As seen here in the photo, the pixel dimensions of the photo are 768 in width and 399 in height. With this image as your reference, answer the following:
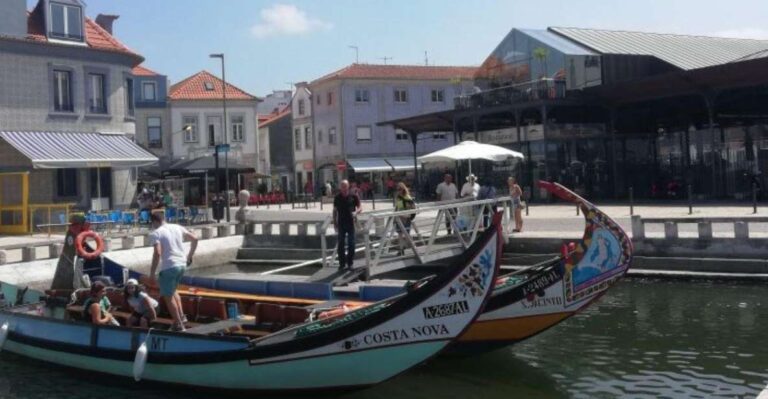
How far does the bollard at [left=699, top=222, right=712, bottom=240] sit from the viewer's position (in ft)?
60.8

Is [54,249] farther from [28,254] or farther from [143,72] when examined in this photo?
[143,72]

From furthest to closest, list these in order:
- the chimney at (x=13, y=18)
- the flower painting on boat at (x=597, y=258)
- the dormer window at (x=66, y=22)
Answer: the dormer window at (x=66, y=22) < the chimney at (x=13, y=18) < the flower painting on boat at (x=597, y=258)

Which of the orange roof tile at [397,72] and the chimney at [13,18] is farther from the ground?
the orange roof tile at [397,72]

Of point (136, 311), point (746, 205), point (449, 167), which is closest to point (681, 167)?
point (746, 205)

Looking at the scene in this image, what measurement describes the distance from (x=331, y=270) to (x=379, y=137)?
4789 cm

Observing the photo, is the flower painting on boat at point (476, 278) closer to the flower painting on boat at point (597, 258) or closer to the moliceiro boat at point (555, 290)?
the moliceiro boat at point (555, 290)

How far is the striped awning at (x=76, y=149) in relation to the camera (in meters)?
27.8

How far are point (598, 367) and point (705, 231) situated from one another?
8239mm

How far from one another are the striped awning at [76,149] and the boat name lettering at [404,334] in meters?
20.5

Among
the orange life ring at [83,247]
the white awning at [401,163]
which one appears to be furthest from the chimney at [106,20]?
the orange life ring at [83,247]

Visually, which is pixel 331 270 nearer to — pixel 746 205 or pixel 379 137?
pixel 746 205

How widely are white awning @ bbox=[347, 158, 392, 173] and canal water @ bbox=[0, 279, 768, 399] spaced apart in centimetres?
4602

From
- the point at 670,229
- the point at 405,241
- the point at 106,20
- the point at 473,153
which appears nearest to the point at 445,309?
the point at 405,241

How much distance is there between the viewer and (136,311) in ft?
39.5
